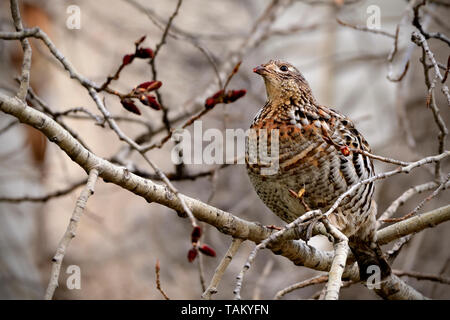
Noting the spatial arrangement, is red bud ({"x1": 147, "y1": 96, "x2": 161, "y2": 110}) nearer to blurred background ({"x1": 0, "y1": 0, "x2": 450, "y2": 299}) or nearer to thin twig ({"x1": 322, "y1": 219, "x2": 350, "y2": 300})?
thin twig ({"x1": 322, "y1": 219, "x2": 350, "y2": 300})

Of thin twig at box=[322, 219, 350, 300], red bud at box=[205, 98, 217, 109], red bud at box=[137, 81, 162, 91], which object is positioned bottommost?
thin twig at box=[322, 219, 350, 300]

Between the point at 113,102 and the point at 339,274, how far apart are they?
4.60 metres

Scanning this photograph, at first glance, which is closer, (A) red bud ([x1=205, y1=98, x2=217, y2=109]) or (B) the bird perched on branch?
(A) red bud ([x1=205, y1=98, x2=217, y2=109])

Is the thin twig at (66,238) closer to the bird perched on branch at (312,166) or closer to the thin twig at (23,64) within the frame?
the thin twig at (23,64)

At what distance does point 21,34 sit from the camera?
1.92m

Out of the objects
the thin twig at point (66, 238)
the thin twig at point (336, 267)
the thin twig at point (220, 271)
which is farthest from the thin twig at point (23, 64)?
the thin twig at point (336, 267)

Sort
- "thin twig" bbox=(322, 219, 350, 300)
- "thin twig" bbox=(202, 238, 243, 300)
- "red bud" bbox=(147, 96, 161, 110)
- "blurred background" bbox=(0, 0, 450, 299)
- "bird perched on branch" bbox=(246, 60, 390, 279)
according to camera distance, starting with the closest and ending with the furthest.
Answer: "thin twig" bbox=(322, 219, 350, 300)
"red bud" bbox=(147, 96, 161, 110)
"thin twig" bbox=(202, 238, 243, 300)
"bird perched on branch" bbox=(246, 60, 390, 279)
"blurred background" bbox=(0, 0, 450, 299)

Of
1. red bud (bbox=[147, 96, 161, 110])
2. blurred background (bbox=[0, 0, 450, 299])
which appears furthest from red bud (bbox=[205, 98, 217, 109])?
blurred background (bbox=[0, 0, 450, 299])

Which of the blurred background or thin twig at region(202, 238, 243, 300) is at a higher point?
the blurred background

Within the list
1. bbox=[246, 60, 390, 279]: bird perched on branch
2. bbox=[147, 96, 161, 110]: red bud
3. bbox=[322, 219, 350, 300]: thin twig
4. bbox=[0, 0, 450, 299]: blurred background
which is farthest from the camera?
bbox=[0, 0, 450, 299]: blurred background

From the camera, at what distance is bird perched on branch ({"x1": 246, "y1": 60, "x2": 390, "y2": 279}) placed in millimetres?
2873

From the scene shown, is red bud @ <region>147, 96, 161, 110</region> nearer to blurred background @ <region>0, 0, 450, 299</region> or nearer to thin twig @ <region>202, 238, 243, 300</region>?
thin twig @ <region>202, 238, 243, 300</region>

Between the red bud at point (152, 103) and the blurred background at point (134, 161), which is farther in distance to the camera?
the blurred background at point (134, 161)

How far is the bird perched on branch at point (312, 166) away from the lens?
2873mm
